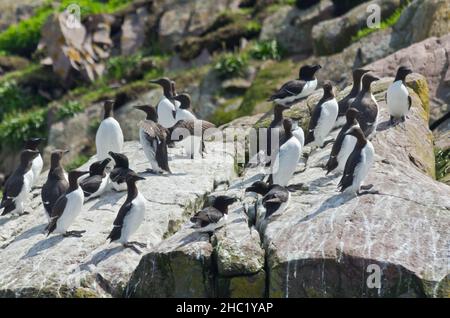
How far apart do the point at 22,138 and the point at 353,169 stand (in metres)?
17.3

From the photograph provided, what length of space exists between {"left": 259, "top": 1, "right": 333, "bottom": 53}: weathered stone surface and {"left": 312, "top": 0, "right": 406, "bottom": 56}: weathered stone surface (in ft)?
6.14

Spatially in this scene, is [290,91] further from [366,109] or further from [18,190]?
[18,190]

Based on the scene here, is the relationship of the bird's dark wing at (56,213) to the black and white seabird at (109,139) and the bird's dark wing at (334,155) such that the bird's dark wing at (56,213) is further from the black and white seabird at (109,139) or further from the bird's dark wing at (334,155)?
the bird's dark wing at (334,155)

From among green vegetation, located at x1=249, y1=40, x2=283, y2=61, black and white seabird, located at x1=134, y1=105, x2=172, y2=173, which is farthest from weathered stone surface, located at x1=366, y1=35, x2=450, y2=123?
green vegetation, located at x1=249, y1=40, x2=283, y2=61

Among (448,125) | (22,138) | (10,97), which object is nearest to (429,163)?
(448,125)

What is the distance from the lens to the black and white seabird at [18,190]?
15.4 metres

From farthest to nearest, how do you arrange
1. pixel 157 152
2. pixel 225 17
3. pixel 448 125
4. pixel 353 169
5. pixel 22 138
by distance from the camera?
pixel 225 17 < pixel 22 138 < pixel 448 125 < pixel 157 152 < pixel 353 169

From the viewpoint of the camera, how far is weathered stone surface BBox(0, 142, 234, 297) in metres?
12.5

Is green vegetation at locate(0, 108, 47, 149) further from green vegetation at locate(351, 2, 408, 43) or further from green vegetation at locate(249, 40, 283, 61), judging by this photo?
green vegetation at locate(351, 2, 408, 43)

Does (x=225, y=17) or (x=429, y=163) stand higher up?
(x=225, y=17)

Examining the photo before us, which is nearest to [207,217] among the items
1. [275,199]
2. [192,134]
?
[275,199]

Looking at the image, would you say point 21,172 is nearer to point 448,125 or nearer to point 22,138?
point 448,125

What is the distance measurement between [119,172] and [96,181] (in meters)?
0.37
